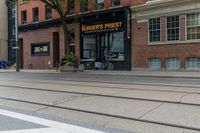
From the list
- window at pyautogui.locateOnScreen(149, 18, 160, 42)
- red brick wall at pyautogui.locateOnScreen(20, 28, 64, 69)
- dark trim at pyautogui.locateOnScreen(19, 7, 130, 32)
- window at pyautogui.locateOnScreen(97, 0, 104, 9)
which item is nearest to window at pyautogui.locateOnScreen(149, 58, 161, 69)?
window at pyautogui.locateOnScreen(149, 18, 160, 42)

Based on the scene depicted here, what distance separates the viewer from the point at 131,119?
7805 mm

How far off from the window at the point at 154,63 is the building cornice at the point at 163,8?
3.56 metres

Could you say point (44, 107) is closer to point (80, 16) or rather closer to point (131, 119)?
point (131, 119)

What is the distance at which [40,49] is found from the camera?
40875 millimetres

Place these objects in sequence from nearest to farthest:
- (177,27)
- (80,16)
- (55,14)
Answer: (177,27) < (80,16) < (55,14)

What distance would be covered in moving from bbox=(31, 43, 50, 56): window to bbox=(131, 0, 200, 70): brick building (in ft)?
43.5

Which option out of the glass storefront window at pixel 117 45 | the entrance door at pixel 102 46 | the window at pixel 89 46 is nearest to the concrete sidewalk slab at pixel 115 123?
the glass storefront window at pixel 117 45

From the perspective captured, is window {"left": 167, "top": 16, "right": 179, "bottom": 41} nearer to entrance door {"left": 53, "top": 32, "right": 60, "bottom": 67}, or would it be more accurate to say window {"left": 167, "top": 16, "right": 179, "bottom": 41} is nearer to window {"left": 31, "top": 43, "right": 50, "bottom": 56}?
entrance door {"left": 53, "top": 32, "right": 60, "bottom": 67}

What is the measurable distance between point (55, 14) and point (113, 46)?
9.45 meters

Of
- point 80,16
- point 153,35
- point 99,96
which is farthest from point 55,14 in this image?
point 99,96

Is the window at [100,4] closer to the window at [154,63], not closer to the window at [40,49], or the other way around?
the window at [154,63]

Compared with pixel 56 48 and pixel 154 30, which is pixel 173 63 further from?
pixel 56 48

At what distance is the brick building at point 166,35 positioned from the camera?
85.9ft

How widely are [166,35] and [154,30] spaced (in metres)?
1.27
